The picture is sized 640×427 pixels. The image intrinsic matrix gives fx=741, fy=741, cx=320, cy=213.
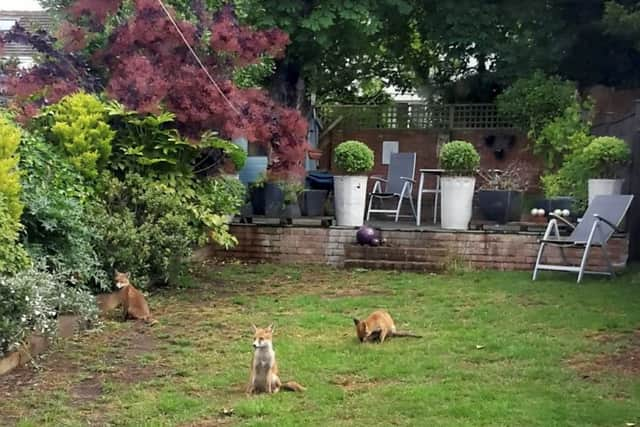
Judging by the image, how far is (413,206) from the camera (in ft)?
33.2

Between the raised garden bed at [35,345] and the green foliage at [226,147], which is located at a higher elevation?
the green foliage at [226,147]

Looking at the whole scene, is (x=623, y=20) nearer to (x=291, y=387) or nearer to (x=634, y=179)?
(x=634, y=179)

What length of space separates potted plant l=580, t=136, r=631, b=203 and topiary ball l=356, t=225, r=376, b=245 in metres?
2.40

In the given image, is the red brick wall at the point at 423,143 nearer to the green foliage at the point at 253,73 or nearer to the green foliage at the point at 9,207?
the green foliage at the point at 253,73

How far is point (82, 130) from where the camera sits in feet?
19.8

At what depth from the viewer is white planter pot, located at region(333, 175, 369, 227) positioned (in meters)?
8.41

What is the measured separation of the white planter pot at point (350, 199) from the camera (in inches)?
331

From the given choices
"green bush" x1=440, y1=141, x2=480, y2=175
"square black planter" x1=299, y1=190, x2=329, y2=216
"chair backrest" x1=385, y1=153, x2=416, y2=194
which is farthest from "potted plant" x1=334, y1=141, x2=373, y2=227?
"chair backrest" x1=385, y1=153, x2=416, y2=194

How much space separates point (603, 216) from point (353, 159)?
2.71 m

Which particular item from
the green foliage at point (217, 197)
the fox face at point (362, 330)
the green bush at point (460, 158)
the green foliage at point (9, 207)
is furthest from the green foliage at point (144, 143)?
the green bush at point (460, 158)

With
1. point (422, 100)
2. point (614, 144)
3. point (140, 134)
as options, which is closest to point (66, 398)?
point (140, 134)

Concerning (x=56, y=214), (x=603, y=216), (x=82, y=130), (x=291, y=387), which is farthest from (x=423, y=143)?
(x=291, y=387)

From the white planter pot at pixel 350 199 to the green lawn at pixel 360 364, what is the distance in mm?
2070

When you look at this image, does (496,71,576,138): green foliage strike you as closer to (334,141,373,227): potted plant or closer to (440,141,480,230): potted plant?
(440,141,480,230): potted plant
